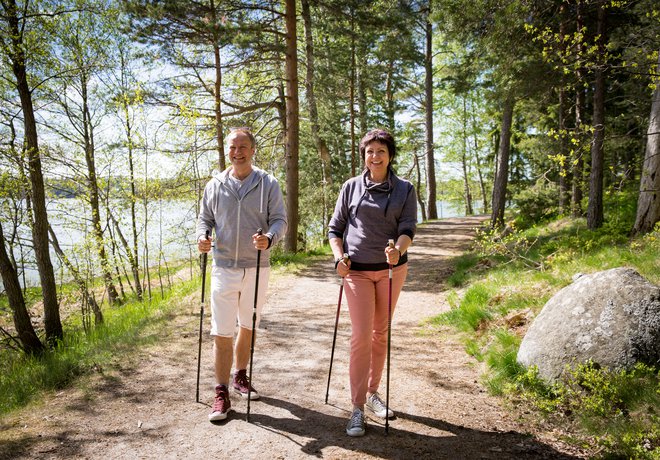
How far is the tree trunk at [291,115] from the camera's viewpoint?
10789 millimetres

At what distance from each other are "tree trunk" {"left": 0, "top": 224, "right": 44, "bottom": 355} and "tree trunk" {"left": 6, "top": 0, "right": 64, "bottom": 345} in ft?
2.04

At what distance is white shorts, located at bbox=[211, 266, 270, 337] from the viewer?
3562 mm

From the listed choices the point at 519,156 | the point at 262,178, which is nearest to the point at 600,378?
the point at 262,178

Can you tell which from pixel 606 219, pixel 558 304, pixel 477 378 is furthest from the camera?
pixel 606 219

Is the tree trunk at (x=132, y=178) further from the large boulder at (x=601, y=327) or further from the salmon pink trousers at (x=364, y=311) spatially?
the large boulder at (x=601, y=327)

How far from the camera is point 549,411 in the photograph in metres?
3.45

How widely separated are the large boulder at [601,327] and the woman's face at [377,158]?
2.05 meters

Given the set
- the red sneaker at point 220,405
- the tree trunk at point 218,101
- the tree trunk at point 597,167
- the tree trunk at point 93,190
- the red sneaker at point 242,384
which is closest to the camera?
the red sneaker at point 220,405

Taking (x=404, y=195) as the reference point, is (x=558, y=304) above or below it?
below

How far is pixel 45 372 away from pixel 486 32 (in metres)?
9.20

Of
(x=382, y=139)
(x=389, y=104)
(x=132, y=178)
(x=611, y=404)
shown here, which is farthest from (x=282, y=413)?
(x=389, y=104)

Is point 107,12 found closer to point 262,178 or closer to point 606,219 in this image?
point 262,178

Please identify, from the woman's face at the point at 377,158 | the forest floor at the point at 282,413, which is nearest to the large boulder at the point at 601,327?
the forest floor at the point at 282,413

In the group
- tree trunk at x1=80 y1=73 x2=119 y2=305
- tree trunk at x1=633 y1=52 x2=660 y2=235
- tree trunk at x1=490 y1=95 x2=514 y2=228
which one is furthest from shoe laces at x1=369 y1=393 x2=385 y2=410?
tree trunk at x1=490 y1=95 x2=514 y2=228
